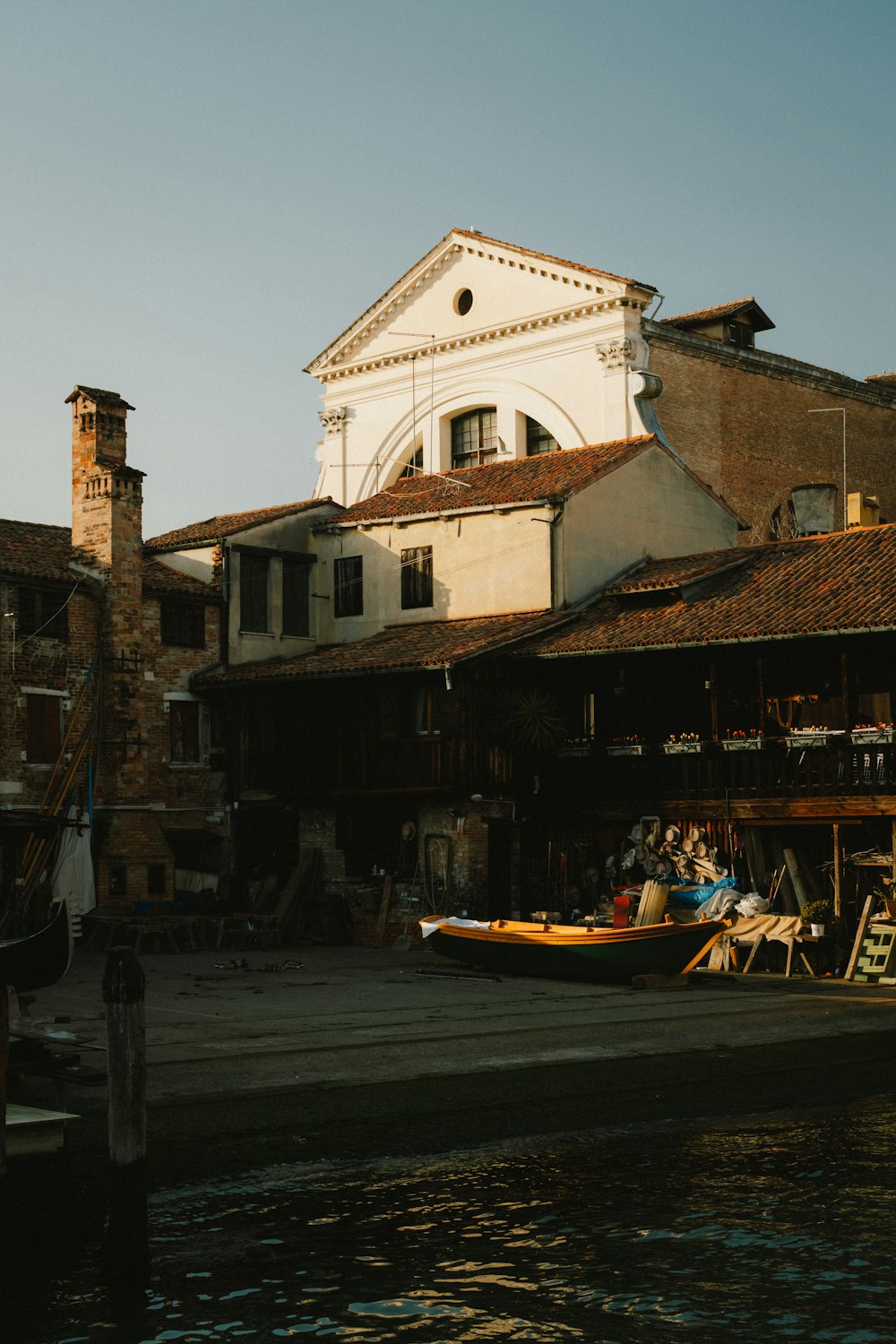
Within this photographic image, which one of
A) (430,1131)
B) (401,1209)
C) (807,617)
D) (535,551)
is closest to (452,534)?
(535,551)

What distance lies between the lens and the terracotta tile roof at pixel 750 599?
2636cm

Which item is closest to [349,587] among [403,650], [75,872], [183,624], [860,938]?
[183,624]

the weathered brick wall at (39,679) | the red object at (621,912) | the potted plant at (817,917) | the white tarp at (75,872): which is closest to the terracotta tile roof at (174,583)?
the weathered brick wall at (39,679)

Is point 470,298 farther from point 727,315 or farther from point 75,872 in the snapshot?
point 75,872

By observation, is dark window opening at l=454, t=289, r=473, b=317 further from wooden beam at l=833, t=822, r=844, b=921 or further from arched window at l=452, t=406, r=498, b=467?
wooden beam at l=833, t=822, r=844, b=921

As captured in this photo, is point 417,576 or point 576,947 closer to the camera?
point 576,947

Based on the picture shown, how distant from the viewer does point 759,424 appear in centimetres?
4253

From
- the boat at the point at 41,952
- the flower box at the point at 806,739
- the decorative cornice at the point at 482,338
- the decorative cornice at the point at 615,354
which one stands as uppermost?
the decorative cornice at the point at 482,338

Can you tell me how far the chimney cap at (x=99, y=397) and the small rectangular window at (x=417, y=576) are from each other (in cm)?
664

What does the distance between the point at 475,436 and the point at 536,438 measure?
6.59 feet

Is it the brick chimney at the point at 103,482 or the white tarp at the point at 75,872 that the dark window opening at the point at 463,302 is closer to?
the brick chimney at the point at 103,482

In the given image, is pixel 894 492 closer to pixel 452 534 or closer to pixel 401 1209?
pixel 452 534

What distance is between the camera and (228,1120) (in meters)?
14.0

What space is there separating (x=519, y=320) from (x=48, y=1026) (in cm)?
2734
